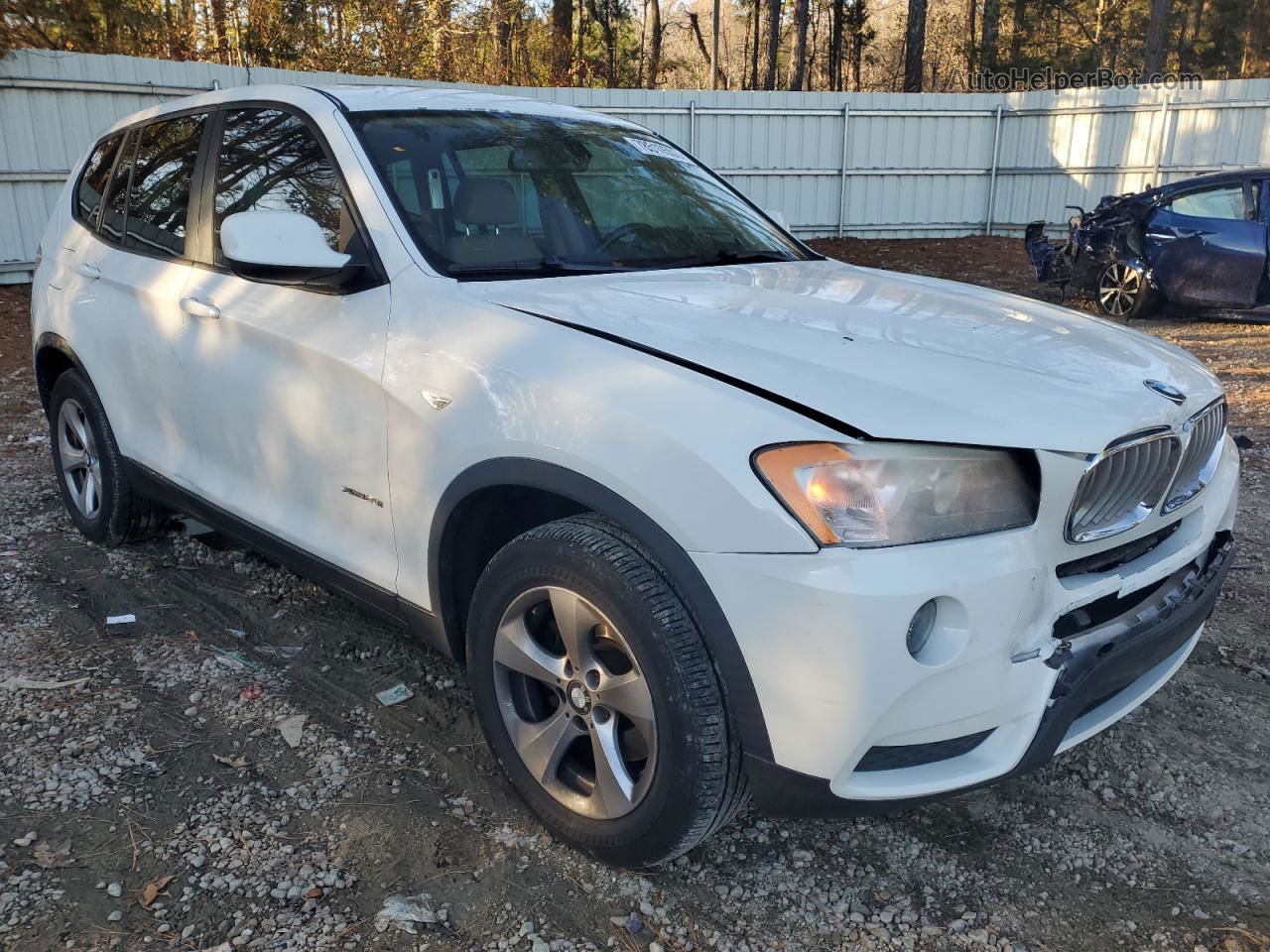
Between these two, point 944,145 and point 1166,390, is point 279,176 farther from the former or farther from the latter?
point 944,145

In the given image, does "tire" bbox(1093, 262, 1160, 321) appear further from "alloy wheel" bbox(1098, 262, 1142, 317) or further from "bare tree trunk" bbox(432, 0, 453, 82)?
"bare tree trunk" bbox(432, 0, 453, 82)

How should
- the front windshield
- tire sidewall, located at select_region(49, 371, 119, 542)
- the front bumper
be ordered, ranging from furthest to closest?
tire sidewall, located at select_region(49, 371, 119, 542) < the front windshield < the front bumper

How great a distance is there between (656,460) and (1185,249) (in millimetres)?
10087

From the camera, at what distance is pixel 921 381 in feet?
7.18

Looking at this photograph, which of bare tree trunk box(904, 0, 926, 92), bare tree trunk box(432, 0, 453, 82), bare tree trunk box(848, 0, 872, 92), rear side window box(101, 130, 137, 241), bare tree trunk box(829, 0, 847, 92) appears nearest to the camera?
rear side window box(101, 130, 137, 241)

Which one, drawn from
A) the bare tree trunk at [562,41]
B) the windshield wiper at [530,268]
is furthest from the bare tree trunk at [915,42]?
the windshield wiper at [530,268]

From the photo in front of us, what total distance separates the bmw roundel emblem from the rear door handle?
2.69 metres

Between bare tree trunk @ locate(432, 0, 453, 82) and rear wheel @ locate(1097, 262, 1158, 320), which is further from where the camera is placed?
bare tree trunk @ locate(432, 0, 453, 82)

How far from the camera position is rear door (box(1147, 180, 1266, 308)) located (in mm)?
10086

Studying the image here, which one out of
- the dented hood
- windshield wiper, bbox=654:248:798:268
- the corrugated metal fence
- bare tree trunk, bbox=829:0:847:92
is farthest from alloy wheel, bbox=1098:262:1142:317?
bare tree trunk, bbox=829:0:847:92

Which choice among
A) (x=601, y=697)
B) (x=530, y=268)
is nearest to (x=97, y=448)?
(x=530, y=268)

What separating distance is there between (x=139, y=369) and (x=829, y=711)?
117 inches

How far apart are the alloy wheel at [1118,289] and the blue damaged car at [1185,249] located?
10mm

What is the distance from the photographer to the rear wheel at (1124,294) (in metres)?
10.7
